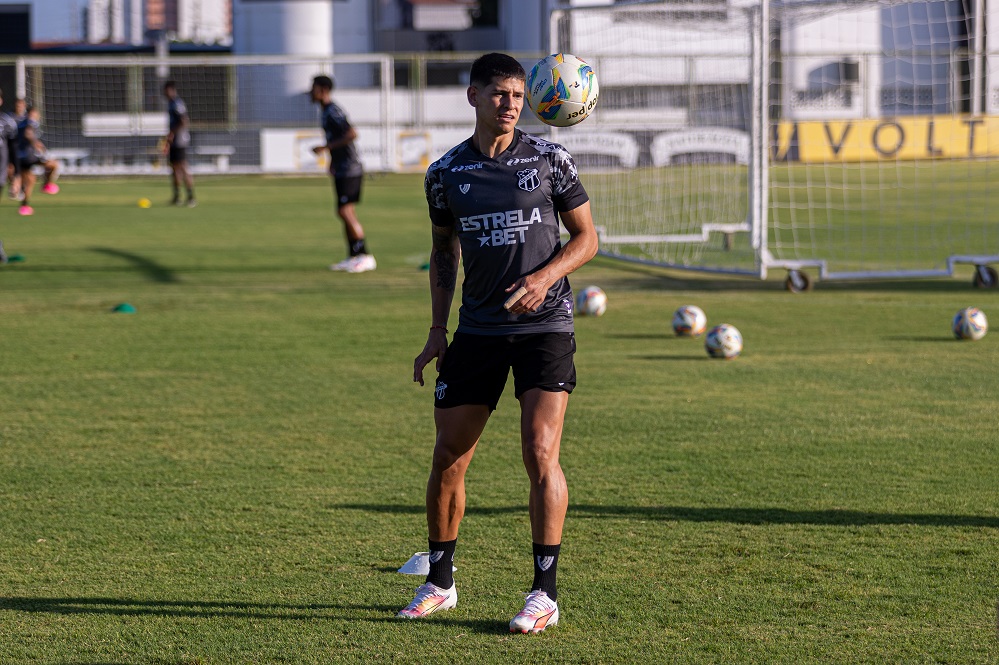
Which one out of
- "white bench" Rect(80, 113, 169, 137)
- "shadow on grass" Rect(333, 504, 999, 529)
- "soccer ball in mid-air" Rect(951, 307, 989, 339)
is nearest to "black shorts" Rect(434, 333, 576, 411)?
"shadow on grass" Rect(333, 504, 999, 529)

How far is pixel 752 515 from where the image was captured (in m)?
6.09

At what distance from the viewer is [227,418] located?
8.30 meters

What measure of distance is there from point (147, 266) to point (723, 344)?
9337 millimetres

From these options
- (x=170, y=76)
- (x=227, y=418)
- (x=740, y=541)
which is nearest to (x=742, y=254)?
(x=227, y=418)

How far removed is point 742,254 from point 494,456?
39.4 ft

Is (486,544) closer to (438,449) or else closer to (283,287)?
(438,449)

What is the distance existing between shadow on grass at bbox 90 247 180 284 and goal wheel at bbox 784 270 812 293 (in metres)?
7.07

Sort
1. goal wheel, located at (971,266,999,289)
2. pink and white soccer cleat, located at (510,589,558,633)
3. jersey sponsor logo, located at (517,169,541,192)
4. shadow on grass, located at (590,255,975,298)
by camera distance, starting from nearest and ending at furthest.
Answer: pink and white soccer cleat, located at (510,589,558,633), jersey sponsor logo, located at (517,169,541,192), goal wheel, located at (971,266,999,289), shadow on grass, located at (590,255,975,298)

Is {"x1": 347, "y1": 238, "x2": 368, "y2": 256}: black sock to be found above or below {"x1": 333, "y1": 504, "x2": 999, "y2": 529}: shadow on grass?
above

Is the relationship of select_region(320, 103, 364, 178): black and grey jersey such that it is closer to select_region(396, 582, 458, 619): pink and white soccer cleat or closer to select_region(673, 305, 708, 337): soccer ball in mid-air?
select_region(673, 305, 708, 337): soccer ball in mid-air

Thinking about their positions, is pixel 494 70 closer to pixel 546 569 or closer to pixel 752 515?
pixel 546 569

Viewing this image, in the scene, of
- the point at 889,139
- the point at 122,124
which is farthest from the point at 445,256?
the point at 122,124

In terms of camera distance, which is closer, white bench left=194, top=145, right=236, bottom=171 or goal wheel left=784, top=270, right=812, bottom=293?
goal wheel left=784, top=270, right=812, bottom=293

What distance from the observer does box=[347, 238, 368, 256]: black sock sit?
16375 millimetres
